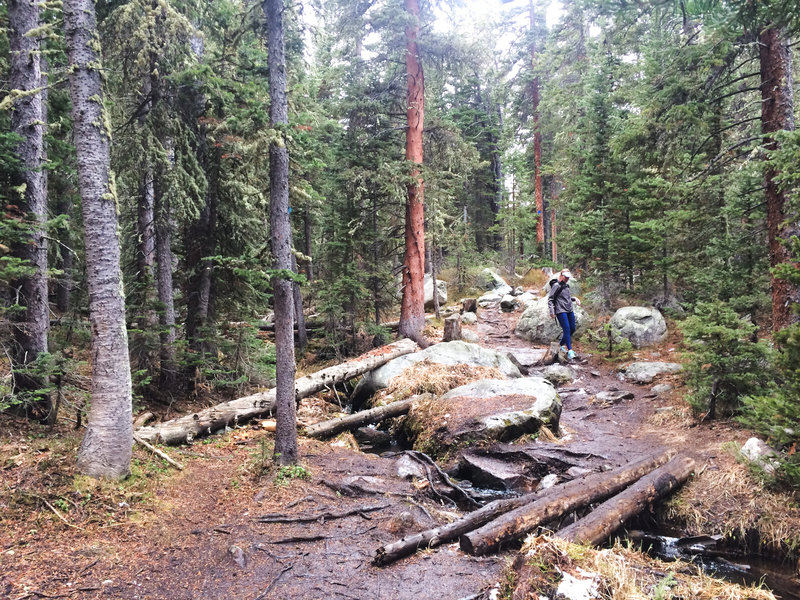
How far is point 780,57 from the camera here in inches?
299

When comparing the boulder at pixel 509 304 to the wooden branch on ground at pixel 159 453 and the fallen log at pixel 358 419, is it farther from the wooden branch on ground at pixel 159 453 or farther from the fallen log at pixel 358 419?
the wooden branch on ground at pixel 159 453

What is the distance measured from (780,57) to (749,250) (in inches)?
143

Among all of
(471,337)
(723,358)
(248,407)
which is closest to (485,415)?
(723,358)

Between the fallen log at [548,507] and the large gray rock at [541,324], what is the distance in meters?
10.9

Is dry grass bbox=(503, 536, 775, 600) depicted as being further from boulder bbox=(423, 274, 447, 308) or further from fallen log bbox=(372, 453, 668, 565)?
boulder bbox=(423, 274, 447, 308)

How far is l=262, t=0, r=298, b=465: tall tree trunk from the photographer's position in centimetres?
696

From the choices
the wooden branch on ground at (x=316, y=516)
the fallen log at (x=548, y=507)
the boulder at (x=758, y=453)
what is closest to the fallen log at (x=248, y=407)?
the wooden branch on ground at (x=316, y=516)

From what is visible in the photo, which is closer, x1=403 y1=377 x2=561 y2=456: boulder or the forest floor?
the forest floor

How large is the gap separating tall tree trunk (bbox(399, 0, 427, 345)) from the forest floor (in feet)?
24.9

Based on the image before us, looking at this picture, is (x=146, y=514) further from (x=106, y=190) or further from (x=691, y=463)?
(x=691, y=463)

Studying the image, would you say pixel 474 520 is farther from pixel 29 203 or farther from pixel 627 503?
pixel 29 203

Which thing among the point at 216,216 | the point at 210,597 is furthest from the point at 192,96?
the point at 210,597

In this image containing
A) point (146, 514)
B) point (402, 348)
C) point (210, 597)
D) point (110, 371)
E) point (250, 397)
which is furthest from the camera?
point (402, 348)

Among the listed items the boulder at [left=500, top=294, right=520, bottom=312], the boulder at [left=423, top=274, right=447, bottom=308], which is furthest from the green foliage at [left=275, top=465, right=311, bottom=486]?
the boulder at [left=500, top=294, right=520, bottom=312]
